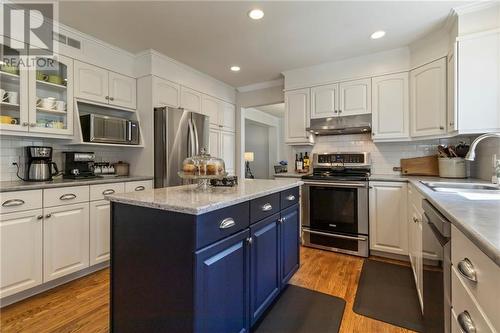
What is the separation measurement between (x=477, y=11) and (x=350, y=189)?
6.60 feet

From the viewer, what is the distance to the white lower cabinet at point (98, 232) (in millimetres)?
2406

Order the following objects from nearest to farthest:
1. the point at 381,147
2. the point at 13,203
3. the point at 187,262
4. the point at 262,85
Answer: the point at 187,262 < the point at 13,203 < the point at 381,147 < the point at 262,85

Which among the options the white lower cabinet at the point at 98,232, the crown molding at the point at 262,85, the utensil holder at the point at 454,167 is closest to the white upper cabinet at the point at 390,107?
the utensil holder at the point at 454,167

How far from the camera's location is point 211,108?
13.4 feet

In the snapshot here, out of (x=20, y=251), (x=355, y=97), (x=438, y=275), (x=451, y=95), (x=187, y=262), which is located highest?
(x=355, y=97)

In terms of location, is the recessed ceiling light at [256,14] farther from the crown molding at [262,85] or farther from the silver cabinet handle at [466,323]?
the silver cabinet handle at [466,323]

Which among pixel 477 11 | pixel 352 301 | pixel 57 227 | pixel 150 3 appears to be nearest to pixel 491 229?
pixel 352 301

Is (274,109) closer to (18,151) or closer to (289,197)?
(289,197)

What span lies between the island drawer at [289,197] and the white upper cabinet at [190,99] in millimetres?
2210

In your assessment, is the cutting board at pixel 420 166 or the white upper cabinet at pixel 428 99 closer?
the white upper cabinet at pixel 428 99

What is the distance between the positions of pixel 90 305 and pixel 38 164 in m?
1.42

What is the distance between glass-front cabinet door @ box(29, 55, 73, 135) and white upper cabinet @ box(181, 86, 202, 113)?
4.39 ft

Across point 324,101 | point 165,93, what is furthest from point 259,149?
point 165,93

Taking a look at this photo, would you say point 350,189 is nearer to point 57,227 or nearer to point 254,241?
point 254,241
